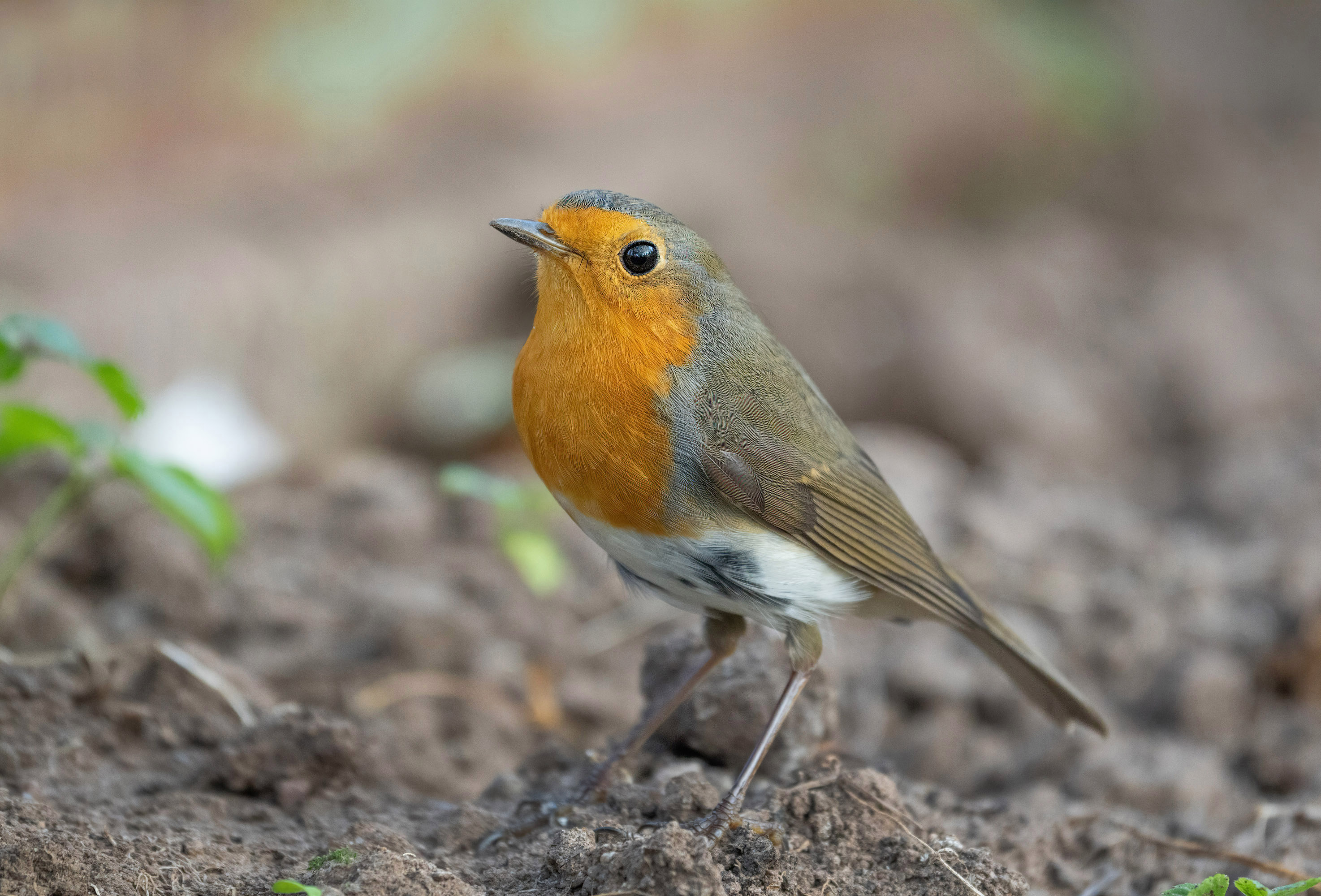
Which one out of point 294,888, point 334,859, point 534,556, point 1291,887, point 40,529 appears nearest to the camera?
point 294,888

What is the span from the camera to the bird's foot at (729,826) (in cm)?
240

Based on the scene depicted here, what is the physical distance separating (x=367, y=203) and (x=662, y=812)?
16.4 ft

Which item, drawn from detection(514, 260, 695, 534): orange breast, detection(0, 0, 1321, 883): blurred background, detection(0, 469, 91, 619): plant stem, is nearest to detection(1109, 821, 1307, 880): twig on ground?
detection(0, 0, 1321, 883): blurred background

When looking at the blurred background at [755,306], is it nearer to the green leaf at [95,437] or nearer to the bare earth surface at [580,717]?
the bare earth surface at [580,717]

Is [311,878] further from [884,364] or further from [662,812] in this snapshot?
[884,364]

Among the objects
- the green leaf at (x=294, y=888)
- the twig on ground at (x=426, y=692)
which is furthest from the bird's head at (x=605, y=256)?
the twig on ground at (x=426, y=692)

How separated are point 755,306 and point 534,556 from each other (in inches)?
48.1

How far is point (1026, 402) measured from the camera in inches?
252

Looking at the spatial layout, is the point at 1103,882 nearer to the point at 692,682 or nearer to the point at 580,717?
the point at 692,682

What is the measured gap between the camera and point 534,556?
13.2ft

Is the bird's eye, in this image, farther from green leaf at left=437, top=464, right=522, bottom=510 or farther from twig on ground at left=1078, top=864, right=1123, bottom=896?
twig on ground at left=1078, top=864, right=1123, bottom=896

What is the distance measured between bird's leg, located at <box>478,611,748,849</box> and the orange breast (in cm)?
51

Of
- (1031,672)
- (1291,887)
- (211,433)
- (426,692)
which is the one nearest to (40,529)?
(426,692)

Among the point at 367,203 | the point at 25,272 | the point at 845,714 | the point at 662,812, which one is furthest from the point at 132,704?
the point at 367,203
